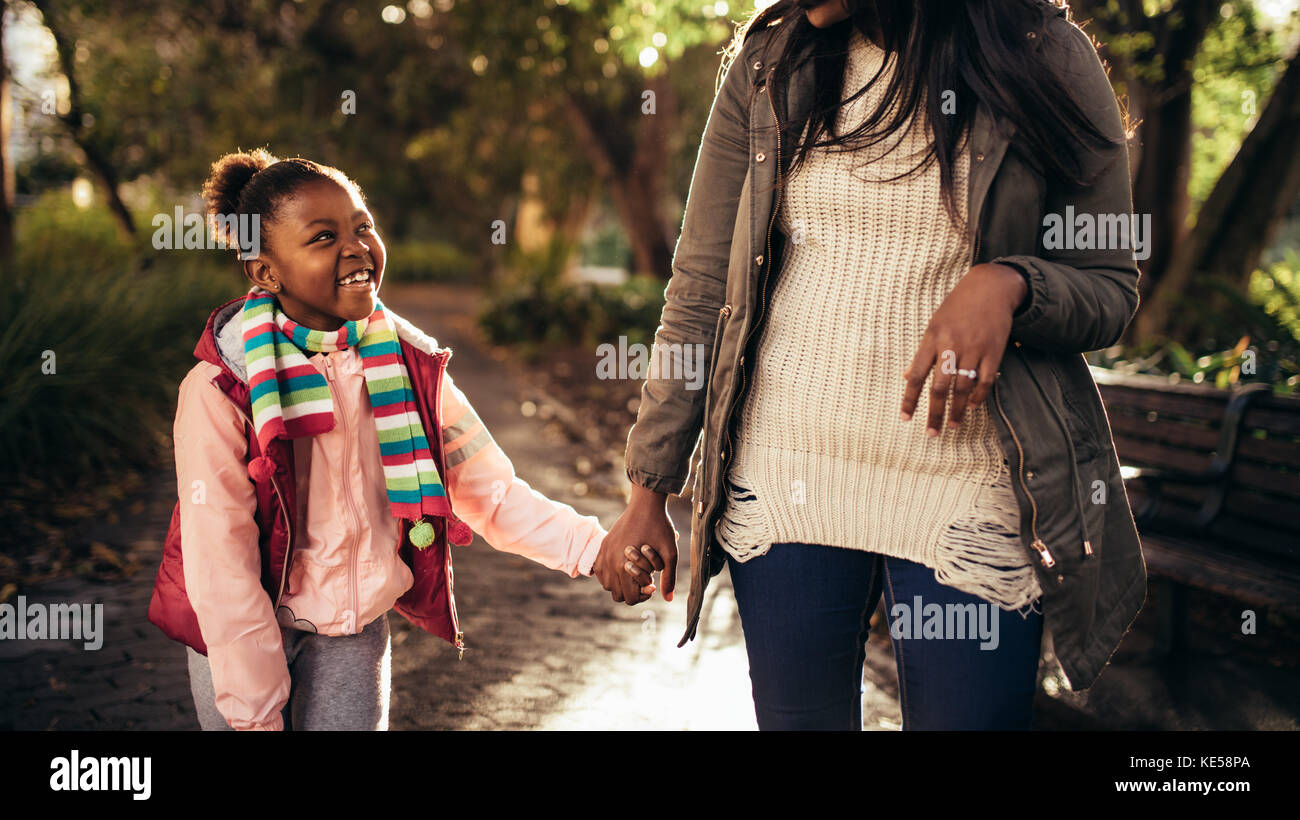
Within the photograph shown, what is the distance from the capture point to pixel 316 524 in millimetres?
2262

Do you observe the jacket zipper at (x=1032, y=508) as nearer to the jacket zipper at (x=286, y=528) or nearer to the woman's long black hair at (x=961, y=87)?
the woman's long black hair at (x=961, y=87)

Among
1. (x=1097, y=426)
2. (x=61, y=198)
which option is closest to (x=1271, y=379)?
(x=1097, y=426)

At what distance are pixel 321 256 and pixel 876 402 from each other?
120 centimetres

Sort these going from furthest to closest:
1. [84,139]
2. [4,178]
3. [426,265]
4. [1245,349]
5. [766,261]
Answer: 1. [426,265]
2. [84,139]
3. [4,178]
4. [1245,349]
5. [766,261]

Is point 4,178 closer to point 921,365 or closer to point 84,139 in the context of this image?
point 84,139

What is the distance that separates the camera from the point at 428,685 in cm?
421

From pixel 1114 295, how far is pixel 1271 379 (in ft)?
14.6

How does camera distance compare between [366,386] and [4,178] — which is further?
[4,178]

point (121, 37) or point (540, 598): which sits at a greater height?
point (121, 37)

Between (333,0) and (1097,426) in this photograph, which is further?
(333,0)

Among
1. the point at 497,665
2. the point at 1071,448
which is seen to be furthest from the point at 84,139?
the point at 1071,448
